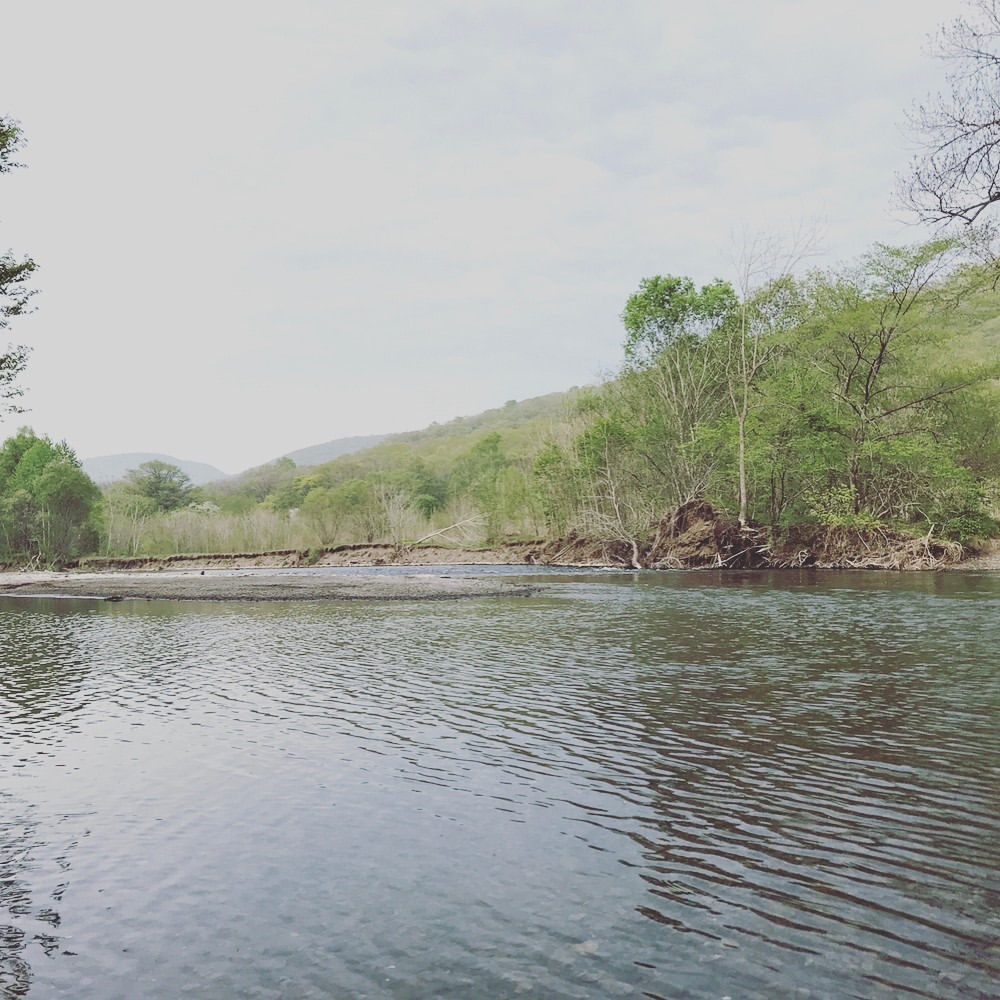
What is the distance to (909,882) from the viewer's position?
4.44 meters

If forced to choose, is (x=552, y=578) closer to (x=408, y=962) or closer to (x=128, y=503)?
(x=408, y=962)

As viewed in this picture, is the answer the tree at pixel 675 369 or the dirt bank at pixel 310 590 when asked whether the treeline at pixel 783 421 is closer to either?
the tree at pixel 675 369

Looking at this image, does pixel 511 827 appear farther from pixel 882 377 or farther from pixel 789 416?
pixel 882 377

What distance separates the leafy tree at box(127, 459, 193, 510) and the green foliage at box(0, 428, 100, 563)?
33853mm

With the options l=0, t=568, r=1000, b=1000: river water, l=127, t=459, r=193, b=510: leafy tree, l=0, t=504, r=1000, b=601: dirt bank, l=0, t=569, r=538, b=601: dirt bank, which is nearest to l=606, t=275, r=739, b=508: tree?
l=0, t=504, r=1000, b=601: dirt bank

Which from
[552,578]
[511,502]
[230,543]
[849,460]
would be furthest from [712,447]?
[230,543]

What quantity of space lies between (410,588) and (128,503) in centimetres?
6352

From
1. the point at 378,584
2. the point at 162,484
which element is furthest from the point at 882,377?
the point at 162,484

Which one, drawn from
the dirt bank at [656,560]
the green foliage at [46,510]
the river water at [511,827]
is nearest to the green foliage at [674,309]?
the dirt bank at [656,560]

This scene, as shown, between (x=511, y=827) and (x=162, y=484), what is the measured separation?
115 metres

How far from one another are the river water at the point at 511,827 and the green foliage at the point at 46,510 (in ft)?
208

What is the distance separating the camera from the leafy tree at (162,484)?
108125 millimetres

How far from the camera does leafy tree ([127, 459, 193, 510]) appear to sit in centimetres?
10812

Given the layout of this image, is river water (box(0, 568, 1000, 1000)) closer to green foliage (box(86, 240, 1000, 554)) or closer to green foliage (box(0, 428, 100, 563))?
green foliage (box(86, 240, 1000, 554))
